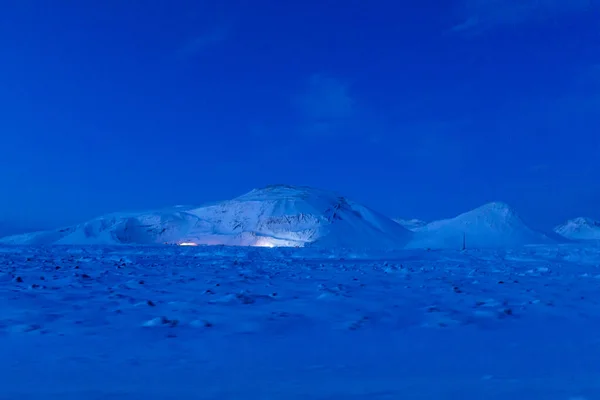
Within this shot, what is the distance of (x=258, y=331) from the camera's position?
444cm

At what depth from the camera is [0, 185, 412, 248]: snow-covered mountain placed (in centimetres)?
6397

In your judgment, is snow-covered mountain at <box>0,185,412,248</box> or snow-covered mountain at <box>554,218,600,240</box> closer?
snow-covered mountain at <box>0,185,412,248</box>

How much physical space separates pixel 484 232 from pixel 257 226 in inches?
1305

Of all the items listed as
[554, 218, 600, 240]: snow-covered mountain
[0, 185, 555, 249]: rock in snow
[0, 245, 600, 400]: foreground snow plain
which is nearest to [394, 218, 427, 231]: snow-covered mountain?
[0, 185, 555, 249]: rock in snow

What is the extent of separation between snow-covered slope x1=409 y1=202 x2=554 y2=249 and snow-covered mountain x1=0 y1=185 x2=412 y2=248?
17.5 ft

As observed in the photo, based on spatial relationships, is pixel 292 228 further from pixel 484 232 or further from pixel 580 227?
pixel 580 227

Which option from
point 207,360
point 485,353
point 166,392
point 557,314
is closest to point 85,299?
point 207,360

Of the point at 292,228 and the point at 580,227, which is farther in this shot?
the point at 580,227

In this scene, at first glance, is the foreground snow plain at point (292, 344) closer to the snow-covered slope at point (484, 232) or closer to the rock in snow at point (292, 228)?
the rock in snow at point (292, 228)

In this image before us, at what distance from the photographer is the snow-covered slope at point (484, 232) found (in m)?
59.4

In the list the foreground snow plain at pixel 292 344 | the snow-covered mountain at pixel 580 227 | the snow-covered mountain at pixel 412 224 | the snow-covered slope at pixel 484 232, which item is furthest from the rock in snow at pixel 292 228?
the snow-covered mountain at pixel 580 227

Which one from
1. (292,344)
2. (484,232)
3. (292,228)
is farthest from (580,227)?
(292,344)

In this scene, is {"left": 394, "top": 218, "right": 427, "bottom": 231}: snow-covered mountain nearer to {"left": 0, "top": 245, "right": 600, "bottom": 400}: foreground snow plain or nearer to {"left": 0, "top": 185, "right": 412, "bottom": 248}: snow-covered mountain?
{"left": 0, "top": 185, "right": 412, "bottom": 248}: snow-covered mountain

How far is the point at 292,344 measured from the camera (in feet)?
13.2
